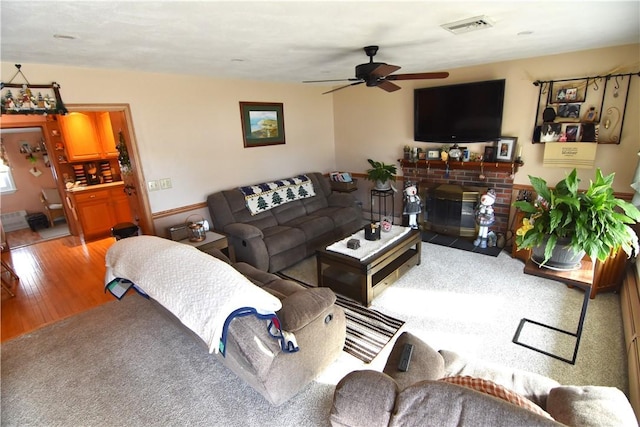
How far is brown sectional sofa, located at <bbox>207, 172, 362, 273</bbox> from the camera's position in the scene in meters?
3.54

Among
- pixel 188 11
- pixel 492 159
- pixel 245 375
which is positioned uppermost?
pixel 188 11

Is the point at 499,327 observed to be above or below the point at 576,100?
below

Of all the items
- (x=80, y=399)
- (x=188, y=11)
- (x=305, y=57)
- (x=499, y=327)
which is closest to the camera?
(x=188, y=11)

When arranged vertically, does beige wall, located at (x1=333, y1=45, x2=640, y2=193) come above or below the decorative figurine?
above

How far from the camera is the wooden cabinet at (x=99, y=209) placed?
197 inches

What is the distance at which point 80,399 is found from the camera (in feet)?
6.84

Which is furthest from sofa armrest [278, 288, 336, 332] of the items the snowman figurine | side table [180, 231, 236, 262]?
the snowman figurine

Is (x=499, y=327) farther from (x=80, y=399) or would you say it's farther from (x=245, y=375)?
(x=80, y=399)

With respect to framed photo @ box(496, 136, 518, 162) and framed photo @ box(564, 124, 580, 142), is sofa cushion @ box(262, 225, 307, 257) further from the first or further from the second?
framed photo @ box(564, 124, 580, 142)

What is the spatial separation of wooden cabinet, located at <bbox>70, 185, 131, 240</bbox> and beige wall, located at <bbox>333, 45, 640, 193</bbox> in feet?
13.1

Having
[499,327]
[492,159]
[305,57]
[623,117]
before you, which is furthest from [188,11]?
[623,117]

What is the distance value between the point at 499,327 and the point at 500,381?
127 cm

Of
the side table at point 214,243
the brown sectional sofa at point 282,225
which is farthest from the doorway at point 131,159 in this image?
the brown sectional sofa at point 282,225

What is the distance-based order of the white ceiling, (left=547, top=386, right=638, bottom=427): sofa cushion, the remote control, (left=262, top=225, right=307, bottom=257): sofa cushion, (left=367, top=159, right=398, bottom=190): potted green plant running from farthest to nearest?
1. (left=367, top=159, right=398, bottom=190): potted green plant
2. (left=262, top=225, right=307, bottom=257): sofa cushion
3. the white ceiling
4. the remote control
5. (left=547, top=386, right=638, bottom=427): sofa cushion
